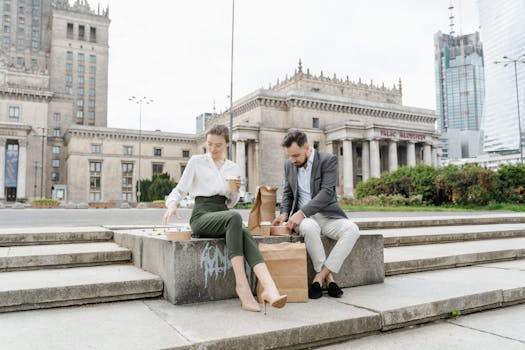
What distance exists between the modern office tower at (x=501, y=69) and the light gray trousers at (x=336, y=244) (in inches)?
3165

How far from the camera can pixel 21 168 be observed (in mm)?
54688

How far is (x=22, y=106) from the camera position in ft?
192

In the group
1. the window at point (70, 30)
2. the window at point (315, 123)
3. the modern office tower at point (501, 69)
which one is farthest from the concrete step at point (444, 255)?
the window at point (70, 30)

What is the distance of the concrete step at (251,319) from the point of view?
102 inches

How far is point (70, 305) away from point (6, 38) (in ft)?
313

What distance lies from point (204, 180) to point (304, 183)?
1145mm

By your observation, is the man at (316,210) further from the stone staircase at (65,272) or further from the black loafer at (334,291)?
the stone staircase at (65,272)

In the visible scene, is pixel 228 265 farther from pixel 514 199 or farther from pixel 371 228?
pixel 514 199

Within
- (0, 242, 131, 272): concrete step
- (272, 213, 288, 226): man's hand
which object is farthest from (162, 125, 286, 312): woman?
(0, 242, 131, 272): concrete step

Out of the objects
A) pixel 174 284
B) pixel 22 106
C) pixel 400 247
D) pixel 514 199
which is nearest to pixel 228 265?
pixel 174 284

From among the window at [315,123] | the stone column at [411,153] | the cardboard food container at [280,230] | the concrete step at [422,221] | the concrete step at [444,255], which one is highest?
the window at [315,123]

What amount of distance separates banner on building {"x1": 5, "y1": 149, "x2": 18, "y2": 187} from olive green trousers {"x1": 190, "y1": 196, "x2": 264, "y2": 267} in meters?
60.5

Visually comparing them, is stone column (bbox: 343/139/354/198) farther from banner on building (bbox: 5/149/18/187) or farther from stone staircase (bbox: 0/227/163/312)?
banner on building (bbox: 5/149/18/187)

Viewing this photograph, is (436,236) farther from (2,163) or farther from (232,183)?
(2,163)
